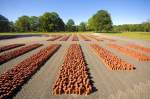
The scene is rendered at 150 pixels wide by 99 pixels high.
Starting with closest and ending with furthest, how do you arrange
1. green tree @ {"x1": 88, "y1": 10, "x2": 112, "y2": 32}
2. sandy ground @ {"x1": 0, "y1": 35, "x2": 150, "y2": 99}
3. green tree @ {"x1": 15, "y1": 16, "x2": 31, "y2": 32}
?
sandy ground @ {"x1": 0, "y1": 35, "x2": 150, "y2": 99}, green tree @ {"x1": 88, "y1": 10, "x2": 112, "y2": 32}, green tree @ {"x1": 15, "y1": 16, "x2": 31, "y2": 32}

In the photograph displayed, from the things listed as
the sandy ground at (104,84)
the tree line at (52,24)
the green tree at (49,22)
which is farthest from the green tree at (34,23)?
the sandy ground at (104,84)

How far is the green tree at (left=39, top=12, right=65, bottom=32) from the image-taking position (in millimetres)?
134500

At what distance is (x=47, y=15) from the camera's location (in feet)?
454

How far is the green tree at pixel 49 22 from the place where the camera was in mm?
134500

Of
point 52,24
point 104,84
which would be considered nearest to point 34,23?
point 52,24

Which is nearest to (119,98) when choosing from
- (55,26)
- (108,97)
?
→ (108,97)

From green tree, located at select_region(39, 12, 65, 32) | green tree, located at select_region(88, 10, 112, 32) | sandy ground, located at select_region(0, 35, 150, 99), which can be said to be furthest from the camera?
green tree, located at select_region(39, 12, 65, 32)

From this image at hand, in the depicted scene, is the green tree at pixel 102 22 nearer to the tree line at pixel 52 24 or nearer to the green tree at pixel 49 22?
the tree line at pixel 52 24

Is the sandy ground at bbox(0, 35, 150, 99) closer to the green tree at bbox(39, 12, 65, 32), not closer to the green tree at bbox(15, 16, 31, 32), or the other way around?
the green tree at bbox(39, 12, 65, 32)

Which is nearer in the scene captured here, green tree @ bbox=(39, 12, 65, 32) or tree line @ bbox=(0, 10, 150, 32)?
tree line @ bbox=(0, 10, 150, 32)

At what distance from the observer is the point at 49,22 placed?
136125mm

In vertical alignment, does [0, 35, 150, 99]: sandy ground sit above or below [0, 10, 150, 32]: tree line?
below

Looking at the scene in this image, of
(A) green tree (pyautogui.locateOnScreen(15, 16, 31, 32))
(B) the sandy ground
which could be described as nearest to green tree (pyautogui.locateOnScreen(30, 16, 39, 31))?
(A) green tree (pyautogui.locateOnScreen(15, 16, 31, 32))

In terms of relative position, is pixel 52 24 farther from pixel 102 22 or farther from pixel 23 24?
pixel 102 22
